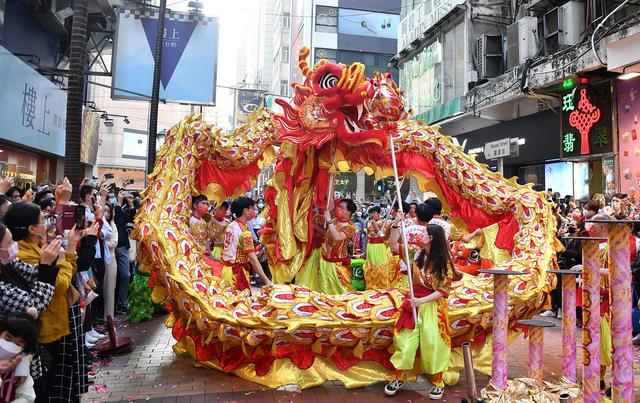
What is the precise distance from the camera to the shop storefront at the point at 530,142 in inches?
469

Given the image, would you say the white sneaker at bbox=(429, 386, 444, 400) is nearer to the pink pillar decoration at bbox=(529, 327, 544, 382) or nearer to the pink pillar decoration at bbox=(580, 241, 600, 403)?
the pink pillar decoration at bbox=(529, 327, 544, 382)

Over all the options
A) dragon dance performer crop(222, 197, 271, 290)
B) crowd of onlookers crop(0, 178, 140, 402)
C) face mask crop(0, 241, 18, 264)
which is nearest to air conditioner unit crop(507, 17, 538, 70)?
dragon dance performer crop(222, 197, 271, 290)

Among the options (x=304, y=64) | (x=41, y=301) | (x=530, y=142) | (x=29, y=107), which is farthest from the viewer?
(x=530, y=142)

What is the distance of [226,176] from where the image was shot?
19.2ft

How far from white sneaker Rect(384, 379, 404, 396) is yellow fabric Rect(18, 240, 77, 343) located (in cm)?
246

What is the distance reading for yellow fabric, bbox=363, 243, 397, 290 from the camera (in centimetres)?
767

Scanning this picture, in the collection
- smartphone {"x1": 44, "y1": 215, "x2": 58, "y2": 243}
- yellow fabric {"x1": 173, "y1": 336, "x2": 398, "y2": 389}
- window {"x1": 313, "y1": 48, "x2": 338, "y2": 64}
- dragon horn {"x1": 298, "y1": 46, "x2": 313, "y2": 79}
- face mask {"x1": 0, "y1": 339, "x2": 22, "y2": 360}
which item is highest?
window {"x1": 313, "y1": 48, "x2": 338, "y2": 64}

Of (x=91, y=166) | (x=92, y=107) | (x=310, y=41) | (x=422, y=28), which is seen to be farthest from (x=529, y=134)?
(x=310, y=41)

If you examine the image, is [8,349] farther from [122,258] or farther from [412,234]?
[122,258]

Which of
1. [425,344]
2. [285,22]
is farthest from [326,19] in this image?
[425,344]

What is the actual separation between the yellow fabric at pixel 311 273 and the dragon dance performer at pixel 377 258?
217cm

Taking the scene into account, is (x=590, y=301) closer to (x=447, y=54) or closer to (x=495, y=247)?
Answer: (x=495, y=247)

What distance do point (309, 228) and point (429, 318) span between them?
1867 mm

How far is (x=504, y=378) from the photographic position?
256 cm
